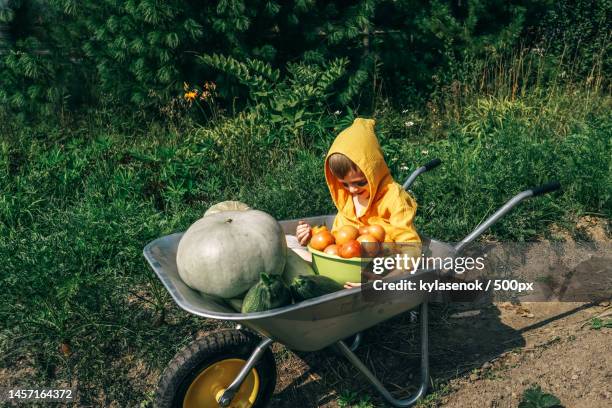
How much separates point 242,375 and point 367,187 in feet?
3.34

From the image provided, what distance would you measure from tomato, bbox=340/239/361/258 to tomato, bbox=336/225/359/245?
58 millimetres

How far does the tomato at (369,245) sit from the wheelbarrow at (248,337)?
25cm

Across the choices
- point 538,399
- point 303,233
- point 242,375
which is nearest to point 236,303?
point 242,375

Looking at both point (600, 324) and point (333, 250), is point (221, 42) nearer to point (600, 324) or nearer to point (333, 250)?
point (333, 250)

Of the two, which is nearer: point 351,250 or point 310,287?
point 310,287

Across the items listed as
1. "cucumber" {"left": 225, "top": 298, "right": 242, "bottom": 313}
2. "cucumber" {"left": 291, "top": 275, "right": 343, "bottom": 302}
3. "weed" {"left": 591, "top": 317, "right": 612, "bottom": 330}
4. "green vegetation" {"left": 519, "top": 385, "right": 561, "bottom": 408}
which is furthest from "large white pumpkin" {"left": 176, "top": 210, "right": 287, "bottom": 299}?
"weed" {"left": 591, "top": 317, "right": 612, "bottom": 330}

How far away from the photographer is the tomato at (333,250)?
259cm

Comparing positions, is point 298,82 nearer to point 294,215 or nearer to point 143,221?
point 294,215

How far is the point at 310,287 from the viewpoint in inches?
89.0

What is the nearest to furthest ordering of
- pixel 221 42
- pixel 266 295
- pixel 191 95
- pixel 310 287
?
pixel 266 295 → pixel 310 287 → pixel 191 95 → pixel 221 42

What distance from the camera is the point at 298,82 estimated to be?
518 centimetres

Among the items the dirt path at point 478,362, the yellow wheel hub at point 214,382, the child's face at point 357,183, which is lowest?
the dirt path at point 478,362

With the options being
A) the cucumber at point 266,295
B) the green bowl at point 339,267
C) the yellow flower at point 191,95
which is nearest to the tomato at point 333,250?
the green bowl at point 339,267

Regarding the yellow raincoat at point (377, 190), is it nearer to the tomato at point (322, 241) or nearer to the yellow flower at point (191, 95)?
the tomato at point (322, 241)
